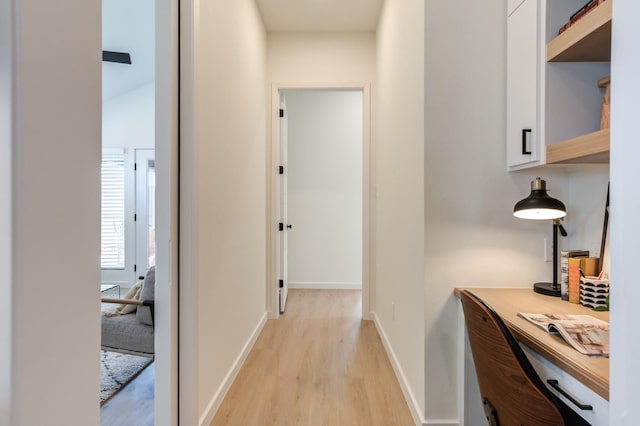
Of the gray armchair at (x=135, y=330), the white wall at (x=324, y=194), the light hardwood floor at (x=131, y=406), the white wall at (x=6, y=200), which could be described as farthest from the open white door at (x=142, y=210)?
the white wall at (x=6, y=200)

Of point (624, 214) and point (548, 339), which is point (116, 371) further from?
point (624, 214)

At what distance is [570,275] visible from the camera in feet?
4.76

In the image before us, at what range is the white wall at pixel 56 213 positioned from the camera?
0.64 m

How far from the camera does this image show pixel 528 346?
3.76 feet

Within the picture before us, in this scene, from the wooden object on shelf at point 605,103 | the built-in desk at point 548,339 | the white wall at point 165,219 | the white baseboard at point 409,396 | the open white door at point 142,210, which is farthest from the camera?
the open white door at point 142,210

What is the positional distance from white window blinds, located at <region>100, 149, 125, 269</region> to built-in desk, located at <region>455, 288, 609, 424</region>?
489 cm

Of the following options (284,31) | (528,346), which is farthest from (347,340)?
(284,31)

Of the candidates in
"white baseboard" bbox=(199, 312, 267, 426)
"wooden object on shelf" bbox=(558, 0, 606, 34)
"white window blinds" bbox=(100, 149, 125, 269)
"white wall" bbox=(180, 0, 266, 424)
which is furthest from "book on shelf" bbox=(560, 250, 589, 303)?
"white window blinds" bbox=(100, 149, 125, 269)

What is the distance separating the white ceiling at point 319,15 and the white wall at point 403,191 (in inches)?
7.3

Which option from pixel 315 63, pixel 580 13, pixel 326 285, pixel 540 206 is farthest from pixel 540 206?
pixel 326 285

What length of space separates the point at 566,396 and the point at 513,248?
84 cm

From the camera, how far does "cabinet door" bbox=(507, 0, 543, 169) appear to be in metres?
1.43

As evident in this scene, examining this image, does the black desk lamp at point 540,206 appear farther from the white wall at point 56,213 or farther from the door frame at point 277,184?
the door frame at point 277,184

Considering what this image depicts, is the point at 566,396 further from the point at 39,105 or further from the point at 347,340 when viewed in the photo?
the point at 347,340
